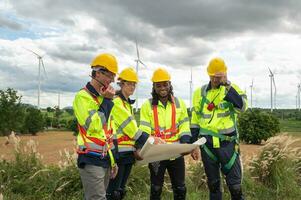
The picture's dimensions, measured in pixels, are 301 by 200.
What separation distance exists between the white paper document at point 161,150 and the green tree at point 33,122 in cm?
4241

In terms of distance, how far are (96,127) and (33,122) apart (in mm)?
44307

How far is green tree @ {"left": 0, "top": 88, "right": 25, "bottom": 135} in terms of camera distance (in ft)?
112

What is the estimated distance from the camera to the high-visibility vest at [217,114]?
6.18m

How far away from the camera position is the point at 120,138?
577cm

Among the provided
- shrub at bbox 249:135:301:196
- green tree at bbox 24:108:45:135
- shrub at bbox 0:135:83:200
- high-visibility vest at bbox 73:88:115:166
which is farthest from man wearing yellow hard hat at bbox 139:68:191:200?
green tree at bbox 24:108:45:135

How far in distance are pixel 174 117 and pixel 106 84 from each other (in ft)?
5.69

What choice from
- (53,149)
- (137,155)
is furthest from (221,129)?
(53,149)

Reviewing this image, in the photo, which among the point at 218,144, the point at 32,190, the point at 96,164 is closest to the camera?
the point at 96,164

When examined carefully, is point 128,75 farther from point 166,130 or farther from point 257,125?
point 257,125

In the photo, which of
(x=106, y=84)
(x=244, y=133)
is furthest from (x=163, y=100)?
(x=244, y=133)

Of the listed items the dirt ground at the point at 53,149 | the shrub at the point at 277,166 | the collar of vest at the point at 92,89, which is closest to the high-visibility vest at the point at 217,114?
the collar of vest at the point at 92,89

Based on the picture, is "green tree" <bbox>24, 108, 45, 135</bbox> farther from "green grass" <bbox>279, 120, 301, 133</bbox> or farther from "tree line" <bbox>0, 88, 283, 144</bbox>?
"green grass" <bbox>279, 120, 301, 133</bbox>

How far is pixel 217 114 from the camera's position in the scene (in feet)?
20.6

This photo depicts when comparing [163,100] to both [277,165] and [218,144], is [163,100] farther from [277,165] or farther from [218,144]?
[277,165]
